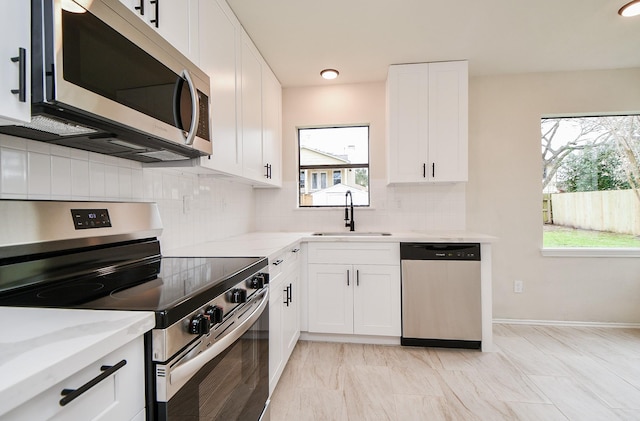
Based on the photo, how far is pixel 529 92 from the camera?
3.04m

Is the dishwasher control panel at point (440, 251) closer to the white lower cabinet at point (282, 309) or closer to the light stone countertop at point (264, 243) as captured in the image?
the light stone countertop at point (264, 243)

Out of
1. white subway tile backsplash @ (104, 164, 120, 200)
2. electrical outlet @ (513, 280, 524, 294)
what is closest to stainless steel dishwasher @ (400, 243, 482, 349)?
electrical outlet @ (513, 280, 524, 294)

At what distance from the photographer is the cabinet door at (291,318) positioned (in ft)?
6.83

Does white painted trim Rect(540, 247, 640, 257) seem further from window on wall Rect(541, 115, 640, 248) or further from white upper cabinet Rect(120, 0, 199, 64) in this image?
white upper cabinet Rect(120, 0, 199, 64)

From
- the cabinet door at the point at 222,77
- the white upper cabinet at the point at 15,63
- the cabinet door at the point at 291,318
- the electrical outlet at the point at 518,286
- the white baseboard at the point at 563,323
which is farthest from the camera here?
the electrical outlet at the point at 518,286

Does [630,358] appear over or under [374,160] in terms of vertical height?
under

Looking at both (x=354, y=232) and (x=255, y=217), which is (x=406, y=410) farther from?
(x=255, y=217)

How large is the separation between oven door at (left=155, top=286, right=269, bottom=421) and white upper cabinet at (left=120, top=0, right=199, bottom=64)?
3.93 ft

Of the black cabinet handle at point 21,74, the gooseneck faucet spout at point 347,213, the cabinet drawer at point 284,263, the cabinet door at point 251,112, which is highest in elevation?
the cabinet door at point 251,112

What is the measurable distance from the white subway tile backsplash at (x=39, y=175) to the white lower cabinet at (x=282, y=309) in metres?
1.04

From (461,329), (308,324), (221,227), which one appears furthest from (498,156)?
(221,227)

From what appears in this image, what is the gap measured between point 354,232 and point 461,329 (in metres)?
1.27

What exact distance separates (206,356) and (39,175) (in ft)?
2.88

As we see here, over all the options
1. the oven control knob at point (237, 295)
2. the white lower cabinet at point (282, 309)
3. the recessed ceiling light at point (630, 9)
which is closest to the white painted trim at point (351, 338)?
the white lower cabinet at point (282, 309)
